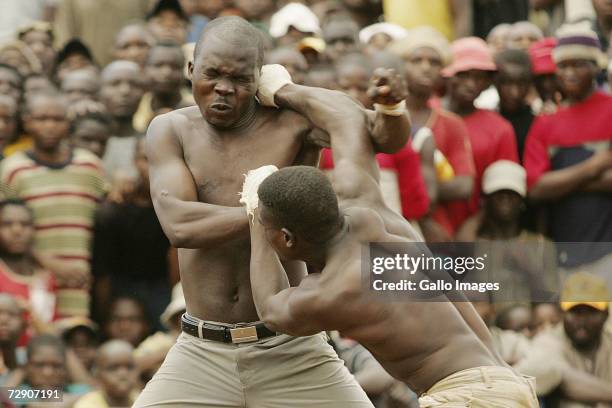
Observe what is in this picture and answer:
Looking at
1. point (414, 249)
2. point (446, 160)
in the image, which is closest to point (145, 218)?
point (446, 160)

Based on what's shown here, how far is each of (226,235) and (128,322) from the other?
3.35m

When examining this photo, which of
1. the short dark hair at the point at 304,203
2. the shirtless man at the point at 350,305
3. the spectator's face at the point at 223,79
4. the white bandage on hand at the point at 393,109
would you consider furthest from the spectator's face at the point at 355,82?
the short dark hair at the point at 304,203

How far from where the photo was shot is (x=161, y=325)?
9.65 metres

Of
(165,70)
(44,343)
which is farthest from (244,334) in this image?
(165,70)

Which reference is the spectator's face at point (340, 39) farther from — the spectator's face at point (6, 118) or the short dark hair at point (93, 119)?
the spectator's face at point (6, 118)

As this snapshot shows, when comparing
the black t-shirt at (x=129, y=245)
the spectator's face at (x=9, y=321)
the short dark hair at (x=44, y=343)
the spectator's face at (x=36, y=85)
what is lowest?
the short dark hair at (x=44, y=343)

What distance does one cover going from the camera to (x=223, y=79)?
21.3 ft

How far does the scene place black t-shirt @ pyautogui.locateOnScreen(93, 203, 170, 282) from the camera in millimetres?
9625

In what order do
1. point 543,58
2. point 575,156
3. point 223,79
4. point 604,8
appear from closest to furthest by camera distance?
point 223,79
point 575,156
point 543,58
point 604,8

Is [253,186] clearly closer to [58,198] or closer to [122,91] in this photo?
[58,198]

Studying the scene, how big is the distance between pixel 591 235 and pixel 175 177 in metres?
3.86

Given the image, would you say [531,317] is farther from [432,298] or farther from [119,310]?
[432,298]

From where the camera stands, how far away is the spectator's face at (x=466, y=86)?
10.4m

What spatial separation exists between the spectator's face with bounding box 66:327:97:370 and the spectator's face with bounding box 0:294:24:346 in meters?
0.38
